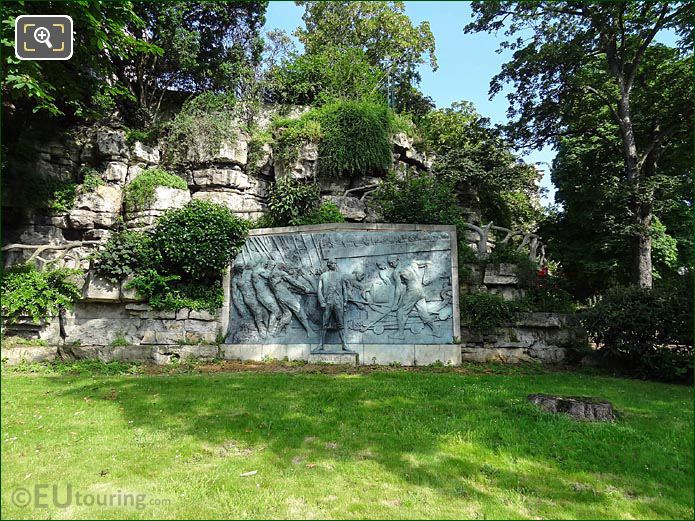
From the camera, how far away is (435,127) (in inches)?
826

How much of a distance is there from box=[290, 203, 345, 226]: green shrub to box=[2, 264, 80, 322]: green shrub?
5.88m

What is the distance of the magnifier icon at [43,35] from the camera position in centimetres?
393

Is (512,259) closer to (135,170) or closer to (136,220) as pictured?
(136,220)

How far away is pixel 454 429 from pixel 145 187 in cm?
1270

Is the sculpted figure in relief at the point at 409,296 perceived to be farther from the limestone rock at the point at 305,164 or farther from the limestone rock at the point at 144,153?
the limestone rock at the point at 144,153

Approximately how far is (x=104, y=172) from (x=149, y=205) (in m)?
2.49

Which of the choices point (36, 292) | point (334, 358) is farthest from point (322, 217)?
point (36, 292)

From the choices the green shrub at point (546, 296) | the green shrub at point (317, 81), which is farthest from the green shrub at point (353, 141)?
the green shrub at point (546, 296)

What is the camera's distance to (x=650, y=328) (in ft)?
29.1

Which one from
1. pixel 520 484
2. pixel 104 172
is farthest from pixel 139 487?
pixel 104 172

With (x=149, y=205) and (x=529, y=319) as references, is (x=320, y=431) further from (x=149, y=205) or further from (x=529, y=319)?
(x=149, y=205)

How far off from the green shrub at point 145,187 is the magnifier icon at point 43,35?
1044cm

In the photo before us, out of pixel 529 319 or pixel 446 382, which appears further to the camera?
pixel 529 319

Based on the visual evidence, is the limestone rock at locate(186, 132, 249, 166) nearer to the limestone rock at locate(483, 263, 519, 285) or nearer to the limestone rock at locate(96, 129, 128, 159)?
the limestone rock at locate(96, 129, 128, 159)
